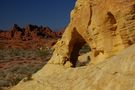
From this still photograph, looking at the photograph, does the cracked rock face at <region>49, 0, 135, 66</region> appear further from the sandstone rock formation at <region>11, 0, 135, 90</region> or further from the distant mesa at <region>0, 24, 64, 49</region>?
the distant mesa at <region>0, 24, 64, 49</region>

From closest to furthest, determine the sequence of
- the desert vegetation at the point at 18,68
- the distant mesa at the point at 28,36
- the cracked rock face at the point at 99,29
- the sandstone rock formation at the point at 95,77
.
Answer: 1. the sandstone rock formation at the point at 95,77
2. the cracked rock face at the point at 99,29
3. the desert vegetation at the point at 18,68
4. the distant mesa at the point at 28,36

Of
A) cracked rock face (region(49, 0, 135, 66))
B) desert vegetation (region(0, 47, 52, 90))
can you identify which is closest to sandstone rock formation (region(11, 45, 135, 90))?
cracked rock face (region(49, 0, 135, 66))

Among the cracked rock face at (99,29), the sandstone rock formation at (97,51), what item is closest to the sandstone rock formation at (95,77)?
the sandstone rock formation at (97,51)

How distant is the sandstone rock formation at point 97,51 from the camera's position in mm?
12211

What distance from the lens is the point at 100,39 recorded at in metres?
16.3

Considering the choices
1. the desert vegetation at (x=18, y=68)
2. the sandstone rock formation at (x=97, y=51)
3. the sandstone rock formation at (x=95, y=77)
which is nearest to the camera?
the sandstone rock formation at (x=95, y=77)

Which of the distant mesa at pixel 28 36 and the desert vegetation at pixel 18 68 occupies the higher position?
the distant mesa at pixel 28 36

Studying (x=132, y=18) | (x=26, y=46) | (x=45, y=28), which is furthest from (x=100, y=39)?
(x=45, y=28)

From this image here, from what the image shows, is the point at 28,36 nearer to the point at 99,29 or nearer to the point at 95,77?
the point at 99,29

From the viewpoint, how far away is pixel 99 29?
52.9 feet

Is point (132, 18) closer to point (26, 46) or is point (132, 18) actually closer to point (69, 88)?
point (69, 88)

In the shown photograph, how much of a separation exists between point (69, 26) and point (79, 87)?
6.20 metres

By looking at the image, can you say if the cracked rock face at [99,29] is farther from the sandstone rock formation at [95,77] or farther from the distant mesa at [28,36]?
the distant mesa at [28,36]

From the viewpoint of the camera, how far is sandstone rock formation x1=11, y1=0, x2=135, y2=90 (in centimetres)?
1221
